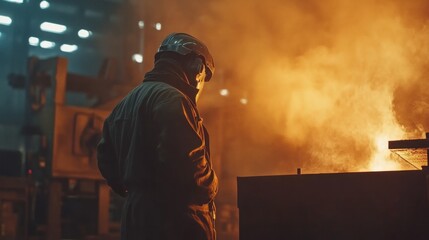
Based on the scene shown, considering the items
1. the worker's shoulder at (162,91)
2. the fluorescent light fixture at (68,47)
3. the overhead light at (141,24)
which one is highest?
the fluorescent light fixture at (68,47)

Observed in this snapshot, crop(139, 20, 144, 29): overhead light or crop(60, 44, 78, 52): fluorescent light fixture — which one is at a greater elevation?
crop(60, 44, 78, 52): fluorescent light fixture

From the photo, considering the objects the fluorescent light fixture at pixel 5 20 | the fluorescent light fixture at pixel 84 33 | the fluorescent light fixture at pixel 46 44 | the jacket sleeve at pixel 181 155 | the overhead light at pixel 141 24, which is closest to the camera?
the jacket sleeve at pixel 181 155

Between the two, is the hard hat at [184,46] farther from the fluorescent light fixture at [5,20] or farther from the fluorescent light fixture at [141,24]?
the fluorescent light fixture at [5,20]

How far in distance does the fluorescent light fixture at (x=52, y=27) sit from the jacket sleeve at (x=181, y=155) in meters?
11.3

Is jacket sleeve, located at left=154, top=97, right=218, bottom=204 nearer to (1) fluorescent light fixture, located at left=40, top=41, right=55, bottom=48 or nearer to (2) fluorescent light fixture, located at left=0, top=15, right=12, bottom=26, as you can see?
(2) fluorescent light fixture, located at left=0, top=15, right=12, bottom=26

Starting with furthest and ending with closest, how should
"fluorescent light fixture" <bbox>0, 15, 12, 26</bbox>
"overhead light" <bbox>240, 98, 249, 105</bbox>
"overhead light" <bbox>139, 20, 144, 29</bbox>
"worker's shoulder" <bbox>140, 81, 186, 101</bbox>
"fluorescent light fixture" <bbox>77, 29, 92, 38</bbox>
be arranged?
"fluorescent light fixture" <bbox>77, 29, 92, 38</bbox>
"fluorescent light fixture" <bbox>0, 15, 12, 26</bbox>
"overhead light" <bbox>139, 20, 144, 29</bbox>
"overhead light" <bbox>240, 98, 249, 105</bbox>
"worker's shoulder" <bbox>140, 81, 186, 101</bbox>

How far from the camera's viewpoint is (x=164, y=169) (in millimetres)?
2113

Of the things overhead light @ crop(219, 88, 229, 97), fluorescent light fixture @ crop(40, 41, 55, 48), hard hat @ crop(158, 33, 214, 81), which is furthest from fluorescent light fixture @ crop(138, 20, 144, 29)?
hard hat @ crop(158, 33, 214, 81)

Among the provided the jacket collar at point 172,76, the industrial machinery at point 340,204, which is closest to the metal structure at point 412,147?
the industrial machinery at point 340,204

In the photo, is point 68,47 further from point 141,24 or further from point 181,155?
point 181,155

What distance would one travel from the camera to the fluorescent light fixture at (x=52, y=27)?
1258 cm

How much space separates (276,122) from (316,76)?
1.55 m

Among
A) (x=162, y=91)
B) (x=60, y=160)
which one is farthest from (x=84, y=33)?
(x=162, y=91)

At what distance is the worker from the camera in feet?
6.88
